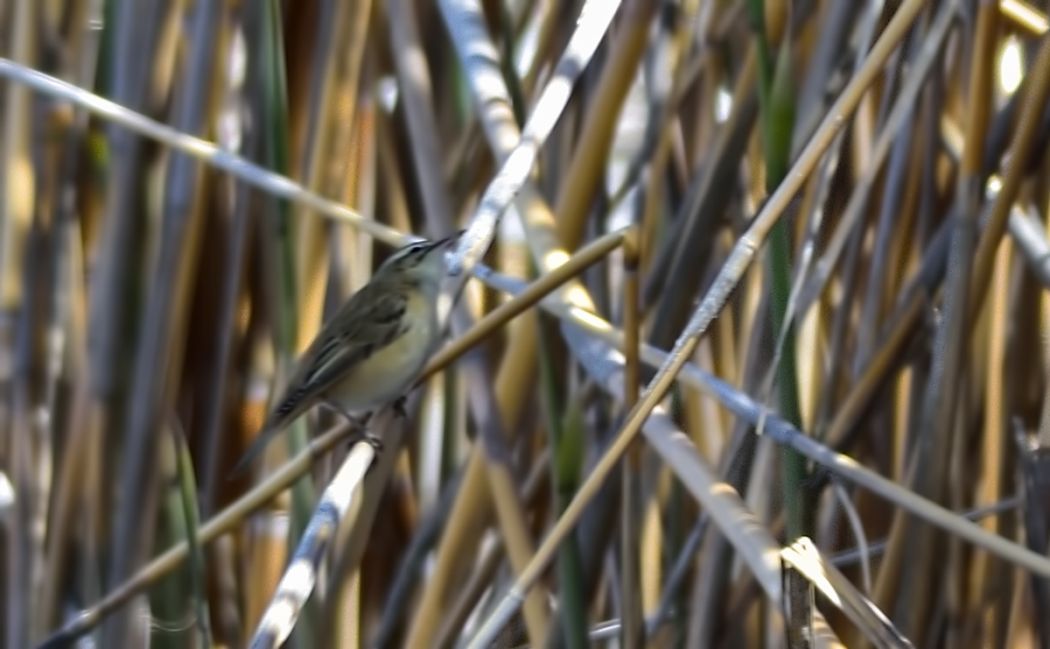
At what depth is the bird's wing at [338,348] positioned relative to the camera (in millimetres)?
1462

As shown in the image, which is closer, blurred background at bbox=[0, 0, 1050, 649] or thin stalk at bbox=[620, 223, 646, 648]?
thin stalk at bbox=[620, 223, 646, 648]

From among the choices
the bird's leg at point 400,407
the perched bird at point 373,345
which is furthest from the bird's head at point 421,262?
Result: the bird's leg at point 400,407

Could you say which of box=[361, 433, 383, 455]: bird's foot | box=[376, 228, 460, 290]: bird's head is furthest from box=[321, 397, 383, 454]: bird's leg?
box=[376, 228, 460, 290]: bird's head

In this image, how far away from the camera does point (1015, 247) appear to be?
153 cm

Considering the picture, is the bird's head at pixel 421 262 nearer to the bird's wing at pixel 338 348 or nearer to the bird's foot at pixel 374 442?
the bird's wing at pixel 338 348

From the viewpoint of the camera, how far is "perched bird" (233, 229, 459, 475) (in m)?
1.49

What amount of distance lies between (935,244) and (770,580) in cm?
58

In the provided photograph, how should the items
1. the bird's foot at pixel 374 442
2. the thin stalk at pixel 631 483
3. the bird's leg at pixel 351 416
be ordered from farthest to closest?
the bird's leg at pixel 351 416, the bird's foot at pixel 374 442, the thin stalk at pixel 631 483

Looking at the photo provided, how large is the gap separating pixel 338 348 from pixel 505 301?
0.64ft

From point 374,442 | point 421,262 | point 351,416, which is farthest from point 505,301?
point 374,442

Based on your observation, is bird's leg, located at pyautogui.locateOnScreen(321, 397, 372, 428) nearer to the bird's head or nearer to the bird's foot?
the bird's foot

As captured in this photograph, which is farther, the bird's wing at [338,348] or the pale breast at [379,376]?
the pale breast at [379,376]

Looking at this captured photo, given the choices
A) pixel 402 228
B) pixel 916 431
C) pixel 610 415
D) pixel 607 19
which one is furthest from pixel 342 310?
pixel 916 431

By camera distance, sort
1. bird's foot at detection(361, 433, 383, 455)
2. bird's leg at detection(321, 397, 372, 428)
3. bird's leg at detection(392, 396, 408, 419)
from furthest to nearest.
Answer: bird's leg at detection(392, 396, 408, 419)
bird's leg at detection(321, 397, 372, 428)
bird's foot at detection(361, 433, 383, 455)
